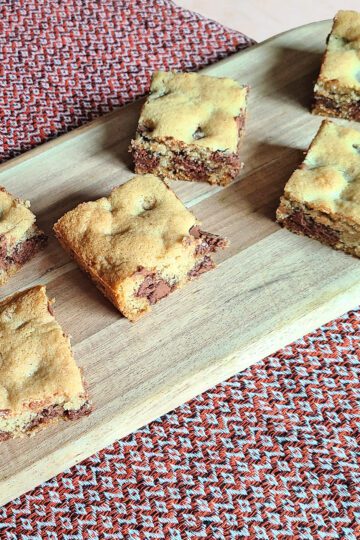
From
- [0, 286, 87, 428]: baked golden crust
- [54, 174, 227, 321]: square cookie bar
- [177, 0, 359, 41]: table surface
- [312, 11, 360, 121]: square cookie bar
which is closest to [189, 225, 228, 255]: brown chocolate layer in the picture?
[54, 174, 227, 321]: square cookie bar

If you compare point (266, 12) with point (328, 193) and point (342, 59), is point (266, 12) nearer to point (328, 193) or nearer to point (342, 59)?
point (342, 59)

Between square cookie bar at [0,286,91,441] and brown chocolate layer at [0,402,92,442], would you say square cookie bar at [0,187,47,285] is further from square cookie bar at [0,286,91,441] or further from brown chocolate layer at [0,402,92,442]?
brown chocolate layer at [0,402,92,442]

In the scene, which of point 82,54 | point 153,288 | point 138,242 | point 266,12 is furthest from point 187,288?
point 266,12

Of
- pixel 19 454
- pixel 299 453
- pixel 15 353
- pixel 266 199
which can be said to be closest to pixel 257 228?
pixel 266 199

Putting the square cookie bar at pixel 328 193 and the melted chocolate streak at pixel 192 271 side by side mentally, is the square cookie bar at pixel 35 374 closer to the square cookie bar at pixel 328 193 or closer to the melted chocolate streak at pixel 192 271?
the melted chocolate streak at pixel 192 271

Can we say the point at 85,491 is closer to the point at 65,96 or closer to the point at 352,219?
the point at 352,219

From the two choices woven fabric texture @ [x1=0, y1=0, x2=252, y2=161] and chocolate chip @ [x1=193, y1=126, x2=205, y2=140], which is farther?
woven fabric texture @ [x1=0, y1=0, x2=252, y2=161]

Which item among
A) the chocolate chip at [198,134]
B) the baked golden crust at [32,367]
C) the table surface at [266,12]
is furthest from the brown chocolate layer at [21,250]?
the table surface at [266,12]
